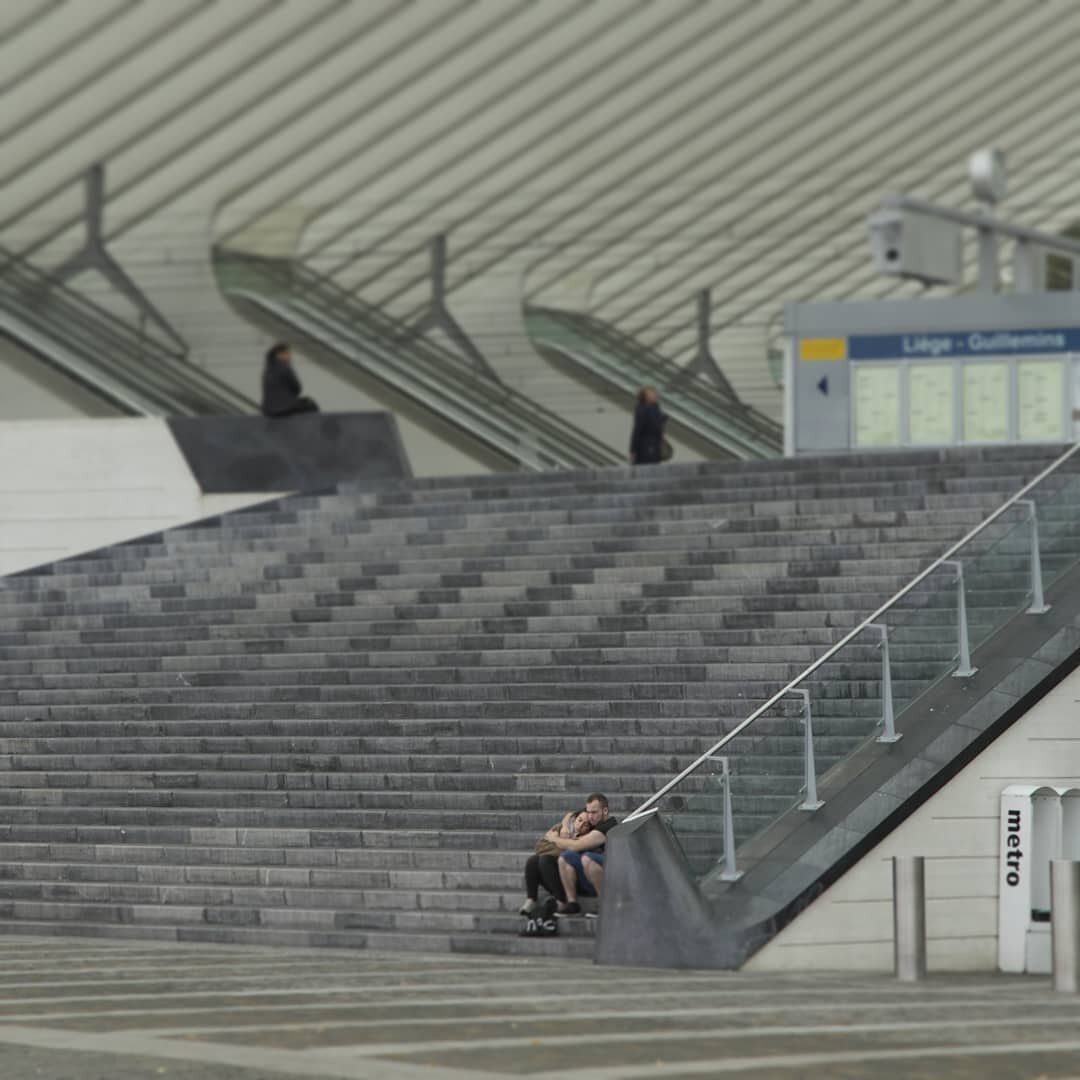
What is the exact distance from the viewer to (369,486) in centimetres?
2302

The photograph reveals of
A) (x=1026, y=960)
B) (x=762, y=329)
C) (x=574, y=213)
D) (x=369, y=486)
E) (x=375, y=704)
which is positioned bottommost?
(x=1026, y=960)

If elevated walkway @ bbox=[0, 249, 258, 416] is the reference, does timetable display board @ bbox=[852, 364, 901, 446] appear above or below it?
below

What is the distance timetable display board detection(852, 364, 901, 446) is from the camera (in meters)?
24.9

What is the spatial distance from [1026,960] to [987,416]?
12.2 m

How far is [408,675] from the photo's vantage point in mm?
17500

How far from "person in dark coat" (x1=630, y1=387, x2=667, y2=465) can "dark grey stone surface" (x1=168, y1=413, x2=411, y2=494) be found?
2706 millimetres

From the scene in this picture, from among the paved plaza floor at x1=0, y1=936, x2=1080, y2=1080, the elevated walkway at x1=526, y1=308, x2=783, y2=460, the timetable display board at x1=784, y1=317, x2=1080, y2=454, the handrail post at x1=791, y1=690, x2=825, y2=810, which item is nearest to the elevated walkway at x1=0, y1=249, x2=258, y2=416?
the elevated walkway at x1=526, y1=308, x2=783, y2=460

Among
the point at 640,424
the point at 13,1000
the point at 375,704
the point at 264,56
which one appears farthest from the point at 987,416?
the point at 13,1000

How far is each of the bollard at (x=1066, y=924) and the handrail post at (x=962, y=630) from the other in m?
2.42

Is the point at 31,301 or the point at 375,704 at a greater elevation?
the point at 31,301

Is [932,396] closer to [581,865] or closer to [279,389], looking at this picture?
[279,389]

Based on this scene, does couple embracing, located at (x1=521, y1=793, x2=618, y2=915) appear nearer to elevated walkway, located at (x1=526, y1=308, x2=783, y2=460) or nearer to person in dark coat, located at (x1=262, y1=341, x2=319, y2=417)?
person in dark coat, located at (x1=262, y1=341, x2=319, y2=417)

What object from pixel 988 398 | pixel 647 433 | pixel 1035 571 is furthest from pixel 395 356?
pixel 1035 571

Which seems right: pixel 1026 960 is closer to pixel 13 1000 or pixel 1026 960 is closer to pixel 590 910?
pixel 590 910
